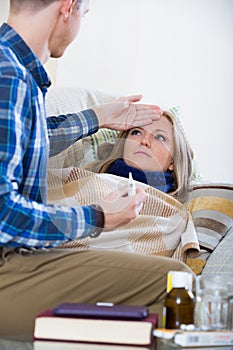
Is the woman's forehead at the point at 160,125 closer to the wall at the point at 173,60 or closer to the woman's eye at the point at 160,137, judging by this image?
the woman's eye at the point at 160,137

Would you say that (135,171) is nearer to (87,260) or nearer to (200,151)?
(87,260)

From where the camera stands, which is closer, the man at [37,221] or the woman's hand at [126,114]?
the man at [37,221]

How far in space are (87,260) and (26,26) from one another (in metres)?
0.48

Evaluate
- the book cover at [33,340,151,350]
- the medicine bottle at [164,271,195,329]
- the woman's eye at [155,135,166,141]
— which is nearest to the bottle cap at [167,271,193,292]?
the medicine bottle at [164,271,195,329]

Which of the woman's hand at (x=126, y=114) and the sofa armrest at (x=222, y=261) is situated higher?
the woman's hand at (x=126, y=114)

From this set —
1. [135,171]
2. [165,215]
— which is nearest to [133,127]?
[135,171]

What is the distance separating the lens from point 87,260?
1337 millimetres

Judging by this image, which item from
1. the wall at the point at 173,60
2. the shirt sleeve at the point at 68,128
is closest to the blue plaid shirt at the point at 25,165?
the shirt sleeve at the point at 68,128

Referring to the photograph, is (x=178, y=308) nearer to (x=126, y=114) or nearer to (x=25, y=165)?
(x=25, y=165)

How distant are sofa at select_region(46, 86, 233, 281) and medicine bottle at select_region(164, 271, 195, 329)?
64 cm

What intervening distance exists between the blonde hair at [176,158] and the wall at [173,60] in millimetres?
1088

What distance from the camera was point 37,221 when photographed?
4.15ft

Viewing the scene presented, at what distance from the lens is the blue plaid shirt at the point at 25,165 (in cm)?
125

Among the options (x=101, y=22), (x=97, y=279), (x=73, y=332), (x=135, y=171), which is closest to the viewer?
(x=73, y=332)
